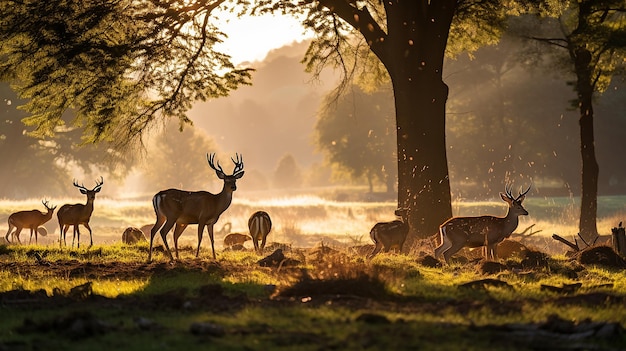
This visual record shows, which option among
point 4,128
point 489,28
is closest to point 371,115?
point 4,128

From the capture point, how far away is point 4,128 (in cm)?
6209

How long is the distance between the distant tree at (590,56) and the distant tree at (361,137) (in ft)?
152

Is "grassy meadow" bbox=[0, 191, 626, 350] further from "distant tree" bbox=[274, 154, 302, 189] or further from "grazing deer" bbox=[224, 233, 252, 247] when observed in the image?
"distant tree" bbox=[274, 154, 302, 189]

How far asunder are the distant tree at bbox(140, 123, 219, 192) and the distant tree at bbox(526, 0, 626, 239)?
238ft

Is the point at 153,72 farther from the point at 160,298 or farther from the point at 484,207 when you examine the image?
the point at 484,207

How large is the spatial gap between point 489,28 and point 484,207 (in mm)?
33935

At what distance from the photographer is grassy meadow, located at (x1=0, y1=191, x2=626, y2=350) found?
26.8ft

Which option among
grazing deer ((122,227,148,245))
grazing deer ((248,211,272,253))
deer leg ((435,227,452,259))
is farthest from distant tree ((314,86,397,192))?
deer leg ((435,227,452,259))

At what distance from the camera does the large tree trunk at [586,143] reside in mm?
27734

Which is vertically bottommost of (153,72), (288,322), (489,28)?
(288,322)

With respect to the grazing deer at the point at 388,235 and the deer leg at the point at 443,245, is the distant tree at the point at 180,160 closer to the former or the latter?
the grazing deer at the point at 388,235

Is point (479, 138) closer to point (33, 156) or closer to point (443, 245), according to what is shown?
point (33, 156)

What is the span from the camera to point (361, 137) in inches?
3007

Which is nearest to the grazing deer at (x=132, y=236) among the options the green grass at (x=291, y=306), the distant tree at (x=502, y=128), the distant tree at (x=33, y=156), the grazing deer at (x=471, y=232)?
the green grass at (x=291, y=306)
